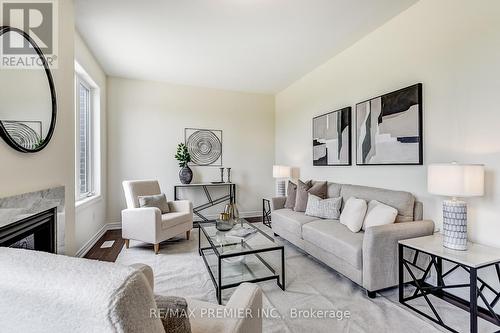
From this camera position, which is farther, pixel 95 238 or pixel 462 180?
pixel 95 238

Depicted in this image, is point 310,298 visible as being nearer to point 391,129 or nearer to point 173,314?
point 173,314

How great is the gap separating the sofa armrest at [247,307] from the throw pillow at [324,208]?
6.56ft

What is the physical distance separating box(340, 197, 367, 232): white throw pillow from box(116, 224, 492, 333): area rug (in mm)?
517

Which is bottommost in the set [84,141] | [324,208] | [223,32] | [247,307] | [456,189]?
[247,307]

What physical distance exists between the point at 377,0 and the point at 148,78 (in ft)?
11.9

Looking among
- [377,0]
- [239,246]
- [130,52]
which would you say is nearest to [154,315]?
[239,246]

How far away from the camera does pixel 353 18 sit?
2574mm

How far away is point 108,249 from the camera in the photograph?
323 cm

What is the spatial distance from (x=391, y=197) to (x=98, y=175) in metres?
4.03

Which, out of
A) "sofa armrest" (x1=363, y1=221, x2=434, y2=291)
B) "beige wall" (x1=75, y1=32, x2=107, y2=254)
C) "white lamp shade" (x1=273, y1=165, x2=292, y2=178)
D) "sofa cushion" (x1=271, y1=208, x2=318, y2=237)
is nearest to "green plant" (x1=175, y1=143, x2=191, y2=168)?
"beige wall" (x1=75, y1=32, x2=107, y2=254)

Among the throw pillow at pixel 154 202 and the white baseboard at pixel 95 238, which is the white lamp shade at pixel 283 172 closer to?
the throw pillow at pixel 154 202

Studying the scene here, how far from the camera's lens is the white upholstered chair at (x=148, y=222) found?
3053 millimetres

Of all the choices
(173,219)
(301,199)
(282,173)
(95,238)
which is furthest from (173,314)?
(282,173)

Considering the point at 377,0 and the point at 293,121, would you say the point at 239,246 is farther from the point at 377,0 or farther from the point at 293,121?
the point at 293,121
